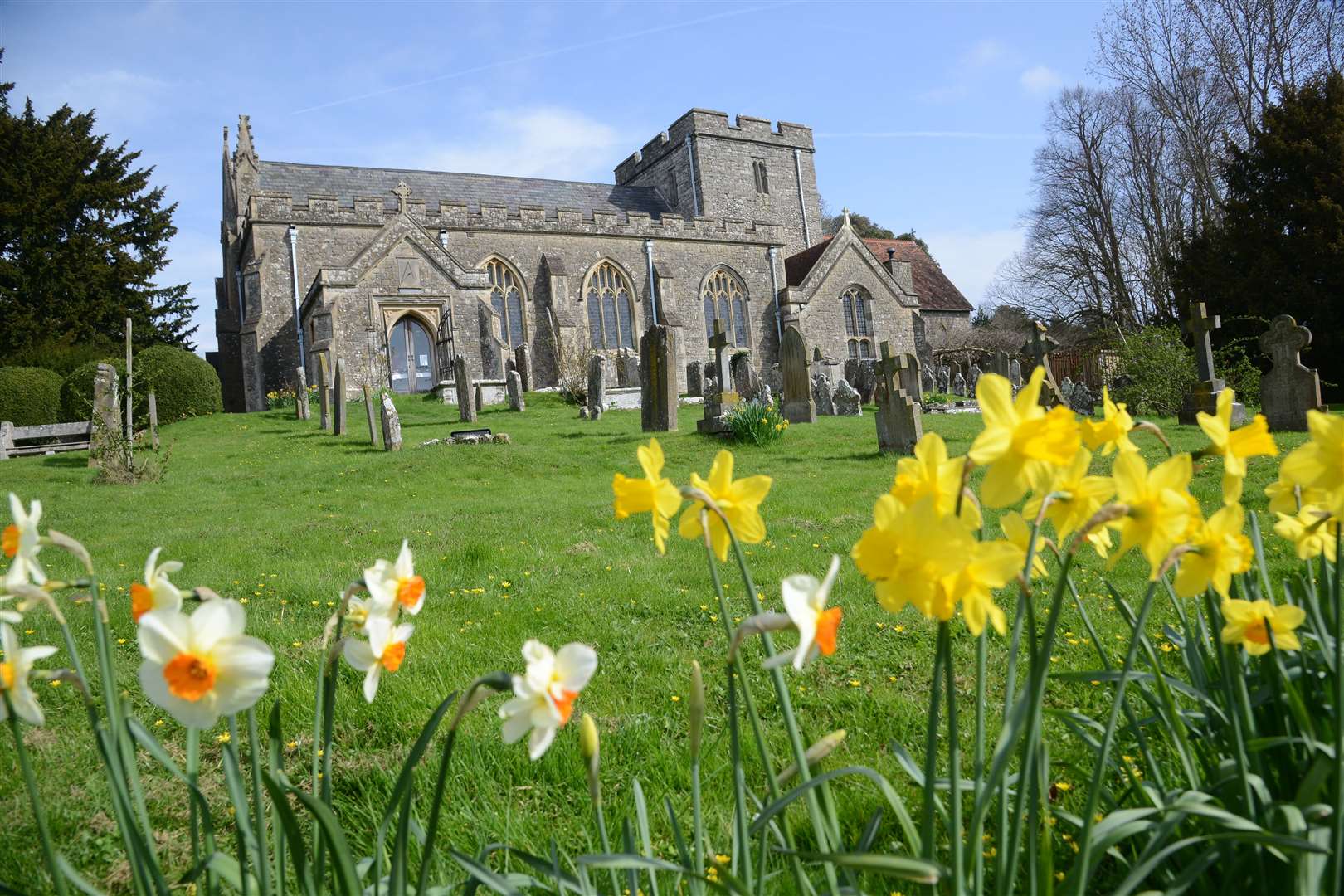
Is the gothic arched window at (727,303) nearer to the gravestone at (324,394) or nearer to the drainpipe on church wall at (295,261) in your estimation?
the drainpipe on church wall at (295,261)

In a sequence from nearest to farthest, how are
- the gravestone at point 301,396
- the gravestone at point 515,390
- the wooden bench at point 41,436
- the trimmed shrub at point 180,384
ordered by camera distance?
the wooden bench at point 41,436, the gravestone at point 301,396, the gravestone at point 515,390, the trimmed shrub at point 180,384

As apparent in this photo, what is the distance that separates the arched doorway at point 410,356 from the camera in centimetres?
2320

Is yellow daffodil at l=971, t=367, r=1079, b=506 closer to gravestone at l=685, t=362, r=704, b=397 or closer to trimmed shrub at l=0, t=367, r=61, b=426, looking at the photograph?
trimmed shrub at l=0, t=367, r=61, b=426

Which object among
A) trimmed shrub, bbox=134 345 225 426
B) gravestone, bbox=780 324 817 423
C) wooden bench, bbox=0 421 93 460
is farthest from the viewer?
trimmed shrub, bbox=134 345 225 426

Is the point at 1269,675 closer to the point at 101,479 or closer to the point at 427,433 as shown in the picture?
the point at 101,479

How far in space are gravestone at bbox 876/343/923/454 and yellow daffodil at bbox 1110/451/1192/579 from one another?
30.4 ft

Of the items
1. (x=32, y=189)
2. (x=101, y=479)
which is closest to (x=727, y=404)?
(x=101, y=479)

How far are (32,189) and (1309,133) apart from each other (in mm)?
33143

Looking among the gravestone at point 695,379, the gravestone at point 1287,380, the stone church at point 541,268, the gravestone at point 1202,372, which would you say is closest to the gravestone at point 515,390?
the stone church at point 541,268

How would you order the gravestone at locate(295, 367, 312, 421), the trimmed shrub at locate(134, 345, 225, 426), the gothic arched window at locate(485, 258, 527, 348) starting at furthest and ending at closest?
the gothic arched window at locate(485, 258, 527, 348)
the trimmed shrub at locate(134, 345, 225, 426)
the gravestone at locate(295, 367, 312, 421)

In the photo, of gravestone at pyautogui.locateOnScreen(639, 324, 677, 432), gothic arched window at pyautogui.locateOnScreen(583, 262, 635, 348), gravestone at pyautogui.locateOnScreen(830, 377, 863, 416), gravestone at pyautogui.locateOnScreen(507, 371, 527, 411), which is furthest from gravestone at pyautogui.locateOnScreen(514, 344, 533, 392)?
gravestone at pyautogui.locateOnScreen(639, 324, 677, 432)

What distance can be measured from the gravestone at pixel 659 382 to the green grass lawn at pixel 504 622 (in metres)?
2.81

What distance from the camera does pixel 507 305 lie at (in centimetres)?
2625

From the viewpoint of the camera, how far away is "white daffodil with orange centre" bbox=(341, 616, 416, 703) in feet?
3.45
